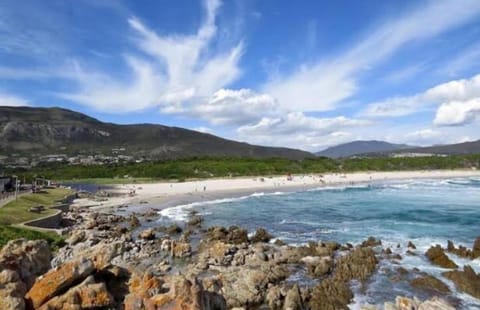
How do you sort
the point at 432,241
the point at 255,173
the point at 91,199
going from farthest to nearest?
1. the point at 255,173
2. the point at 91,199
3. the point at 432,241

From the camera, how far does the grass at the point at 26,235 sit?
24938 mm

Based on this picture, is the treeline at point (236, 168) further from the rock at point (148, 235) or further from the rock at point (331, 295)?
the rock at point (331, 295)

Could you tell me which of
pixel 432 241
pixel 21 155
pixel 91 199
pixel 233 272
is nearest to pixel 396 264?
pixel 432 241

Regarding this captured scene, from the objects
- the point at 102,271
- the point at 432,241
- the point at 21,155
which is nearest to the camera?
the point at 102,271

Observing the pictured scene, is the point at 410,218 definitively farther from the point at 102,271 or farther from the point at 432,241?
the point at 102,271

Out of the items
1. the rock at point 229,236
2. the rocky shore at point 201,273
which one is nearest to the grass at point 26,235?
the rocky shore at point 201,273

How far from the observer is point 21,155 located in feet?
593

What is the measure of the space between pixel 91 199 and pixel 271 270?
46.6 metres

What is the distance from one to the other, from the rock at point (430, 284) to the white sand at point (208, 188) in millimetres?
41989

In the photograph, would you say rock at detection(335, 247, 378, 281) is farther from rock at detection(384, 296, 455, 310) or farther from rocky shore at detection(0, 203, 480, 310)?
rock at detection(384, 296, 455, 310)

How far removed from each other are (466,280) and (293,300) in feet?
30.5

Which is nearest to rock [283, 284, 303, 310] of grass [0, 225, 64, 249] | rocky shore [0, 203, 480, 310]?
rocky shore [0, 203, 480, 310]

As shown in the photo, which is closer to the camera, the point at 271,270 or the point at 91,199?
the point at 271,270

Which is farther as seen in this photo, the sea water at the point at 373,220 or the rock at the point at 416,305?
the sea water at the point at 373,220
